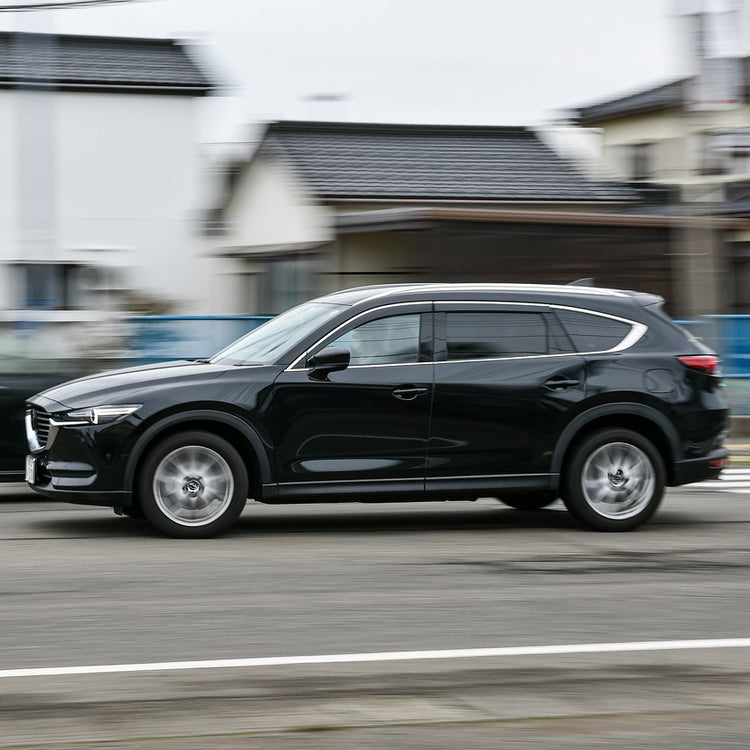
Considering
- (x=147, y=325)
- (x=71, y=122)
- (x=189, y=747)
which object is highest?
(x=71, y=122)

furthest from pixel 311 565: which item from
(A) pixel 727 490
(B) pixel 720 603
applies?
(A) pixel 727 490

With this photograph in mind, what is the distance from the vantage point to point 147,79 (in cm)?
2623

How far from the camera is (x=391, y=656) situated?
19.5 ft

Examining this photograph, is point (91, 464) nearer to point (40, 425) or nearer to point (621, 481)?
point (40, 425)

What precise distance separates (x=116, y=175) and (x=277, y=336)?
17.7 m

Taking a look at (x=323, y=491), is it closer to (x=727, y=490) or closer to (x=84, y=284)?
(x=727, y=490)

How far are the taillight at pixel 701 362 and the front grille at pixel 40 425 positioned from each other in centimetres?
435

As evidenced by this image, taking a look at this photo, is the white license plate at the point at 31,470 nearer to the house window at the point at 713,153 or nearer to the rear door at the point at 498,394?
the rear door at the point at 498,394

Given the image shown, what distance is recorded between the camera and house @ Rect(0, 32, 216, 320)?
26.0 metres

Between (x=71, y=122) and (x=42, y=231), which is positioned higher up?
(x=71, y=122)

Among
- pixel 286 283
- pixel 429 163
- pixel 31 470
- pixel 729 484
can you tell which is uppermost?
pixel 429 163

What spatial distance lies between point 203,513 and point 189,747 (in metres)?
4.42

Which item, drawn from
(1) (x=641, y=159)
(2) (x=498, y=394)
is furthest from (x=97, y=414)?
(1) (x=641, y=159)

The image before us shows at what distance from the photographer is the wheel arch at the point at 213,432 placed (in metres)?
8.87
